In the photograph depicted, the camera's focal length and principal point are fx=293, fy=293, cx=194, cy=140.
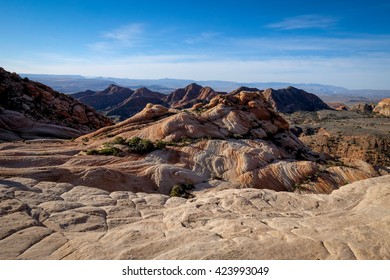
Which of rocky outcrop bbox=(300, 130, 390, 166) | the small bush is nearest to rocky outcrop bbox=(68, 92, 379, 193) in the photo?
the small bush

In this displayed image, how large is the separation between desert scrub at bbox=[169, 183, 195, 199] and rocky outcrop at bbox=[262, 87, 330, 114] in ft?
516

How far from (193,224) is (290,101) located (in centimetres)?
18743

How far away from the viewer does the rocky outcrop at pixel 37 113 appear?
41.6m

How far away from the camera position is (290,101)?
615ft

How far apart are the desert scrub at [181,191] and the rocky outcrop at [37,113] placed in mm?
25796

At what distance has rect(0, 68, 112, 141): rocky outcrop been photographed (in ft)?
137

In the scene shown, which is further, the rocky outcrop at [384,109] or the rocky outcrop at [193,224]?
the rocky outcrop at [384,109]

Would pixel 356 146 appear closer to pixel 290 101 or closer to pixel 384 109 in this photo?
pixel 384 109

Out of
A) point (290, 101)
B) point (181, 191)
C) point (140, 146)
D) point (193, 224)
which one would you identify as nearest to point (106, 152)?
point (140, 146)

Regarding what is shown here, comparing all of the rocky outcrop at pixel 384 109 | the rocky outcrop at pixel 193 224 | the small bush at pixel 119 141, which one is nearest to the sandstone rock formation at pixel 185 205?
the rocky outcrop at pixel 193 224

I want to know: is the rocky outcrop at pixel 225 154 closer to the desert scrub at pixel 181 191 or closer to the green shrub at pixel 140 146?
the desert scrub at pixel 181 191

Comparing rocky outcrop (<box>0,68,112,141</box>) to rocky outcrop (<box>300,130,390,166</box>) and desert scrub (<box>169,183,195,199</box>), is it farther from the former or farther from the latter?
rocky outcrop (<box>300,130,390,166</box>)

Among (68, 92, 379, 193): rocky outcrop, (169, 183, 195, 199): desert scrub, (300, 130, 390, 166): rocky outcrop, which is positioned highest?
(68, 92, 379, 193): rocky outcrop

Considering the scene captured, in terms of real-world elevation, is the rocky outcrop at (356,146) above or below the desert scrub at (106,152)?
below
